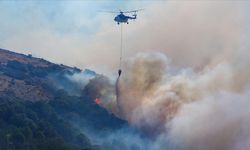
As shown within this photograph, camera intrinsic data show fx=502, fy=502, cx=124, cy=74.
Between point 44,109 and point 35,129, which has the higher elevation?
point 44,109

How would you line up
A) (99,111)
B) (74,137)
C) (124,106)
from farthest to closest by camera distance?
(124,106) < (99,111) < (74,137)

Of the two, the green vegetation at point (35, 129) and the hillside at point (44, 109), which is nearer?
the green vegetation at point (35, 129)

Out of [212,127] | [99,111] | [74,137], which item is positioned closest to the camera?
[74,137]

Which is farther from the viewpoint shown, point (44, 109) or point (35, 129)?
point (44, 109)

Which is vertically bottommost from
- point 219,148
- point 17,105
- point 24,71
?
point 219,148

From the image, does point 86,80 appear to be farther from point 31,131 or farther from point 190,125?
point 31,131

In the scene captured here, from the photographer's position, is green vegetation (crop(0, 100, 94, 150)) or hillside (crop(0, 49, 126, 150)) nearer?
green vegetation (crop(0, 100, 94, 150))

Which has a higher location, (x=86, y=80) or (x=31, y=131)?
(x=86, y=80)

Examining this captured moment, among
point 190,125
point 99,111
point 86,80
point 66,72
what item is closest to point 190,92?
point 190,125
